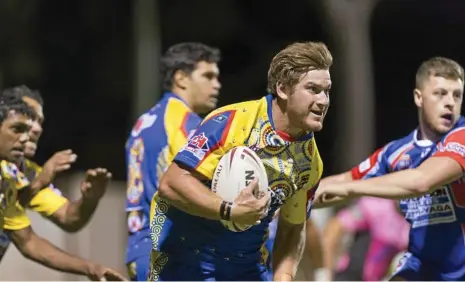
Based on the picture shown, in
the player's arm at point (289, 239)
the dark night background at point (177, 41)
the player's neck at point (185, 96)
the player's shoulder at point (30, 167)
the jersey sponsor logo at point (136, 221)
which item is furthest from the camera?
the dark night background at point (177, 41)

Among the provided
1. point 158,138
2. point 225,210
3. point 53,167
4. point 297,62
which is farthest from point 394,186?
point 53,167

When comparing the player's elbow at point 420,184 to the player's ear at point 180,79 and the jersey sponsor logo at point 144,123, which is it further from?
the player's ear at point 180,79

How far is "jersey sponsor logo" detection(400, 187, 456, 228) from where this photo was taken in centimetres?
686

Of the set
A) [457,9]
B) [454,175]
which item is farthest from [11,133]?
[457,9]

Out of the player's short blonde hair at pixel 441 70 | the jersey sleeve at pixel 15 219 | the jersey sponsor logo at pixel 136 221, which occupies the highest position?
the player's short blonde hair at pixel 441 70

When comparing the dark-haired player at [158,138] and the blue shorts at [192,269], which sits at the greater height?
the dark-haired player at [158,138]

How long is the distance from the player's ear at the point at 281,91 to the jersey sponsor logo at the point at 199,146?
16.1 inches

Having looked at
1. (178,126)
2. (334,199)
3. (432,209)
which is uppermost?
(178,126)

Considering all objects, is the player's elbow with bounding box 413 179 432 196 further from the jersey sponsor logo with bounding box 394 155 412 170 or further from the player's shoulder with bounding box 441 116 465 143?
the jersey sponsor logo with bounding box 394 155 412 170

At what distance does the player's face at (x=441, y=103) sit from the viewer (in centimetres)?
681

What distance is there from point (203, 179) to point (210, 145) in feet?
0.54

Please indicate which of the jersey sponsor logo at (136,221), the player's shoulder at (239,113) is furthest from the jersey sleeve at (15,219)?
the player's shoulder at (239,113)

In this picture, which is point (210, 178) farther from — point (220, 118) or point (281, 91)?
point (281, 91)

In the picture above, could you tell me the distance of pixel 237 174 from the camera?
544 cm
